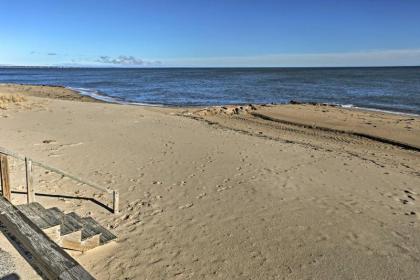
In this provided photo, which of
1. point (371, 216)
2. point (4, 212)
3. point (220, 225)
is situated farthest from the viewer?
point (371, 216)

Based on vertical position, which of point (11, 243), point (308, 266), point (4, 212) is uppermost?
point (4, 212)

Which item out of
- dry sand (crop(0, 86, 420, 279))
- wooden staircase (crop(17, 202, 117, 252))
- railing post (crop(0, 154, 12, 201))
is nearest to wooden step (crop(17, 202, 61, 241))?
wooden staircase (crop(17, 202, 117, 252))

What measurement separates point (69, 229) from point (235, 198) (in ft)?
12.0

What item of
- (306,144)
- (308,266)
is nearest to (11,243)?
(308,266)

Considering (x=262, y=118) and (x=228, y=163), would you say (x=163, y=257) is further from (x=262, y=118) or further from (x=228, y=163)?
(x=262, y=118)

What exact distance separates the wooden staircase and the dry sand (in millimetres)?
155

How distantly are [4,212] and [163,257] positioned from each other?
7.42 feet

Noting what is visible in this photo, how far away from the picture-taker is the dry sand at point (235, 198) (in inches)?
216

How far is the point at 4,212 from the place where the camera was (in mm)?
4242

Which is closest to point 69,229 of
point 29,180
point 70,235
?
point 70,235

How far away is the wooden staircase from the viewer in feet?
16.7

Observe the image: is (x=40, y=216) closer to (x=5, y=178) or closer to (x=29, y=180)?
(x=29, y=180)

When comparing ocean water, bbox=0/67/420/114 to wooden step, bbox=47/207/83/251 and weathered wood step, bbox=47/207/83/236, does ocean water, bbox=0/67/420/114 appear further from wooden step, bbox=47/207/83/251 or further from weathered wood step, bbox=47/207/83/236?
wooden step, bbox=47/207/83/251

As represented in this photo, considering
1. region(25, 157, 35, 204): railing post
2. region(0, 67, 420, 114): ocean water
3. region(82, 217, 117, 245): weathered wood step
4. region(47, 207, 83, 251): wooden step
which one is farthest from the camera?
region(0, 67, 420, 114): ocean water
